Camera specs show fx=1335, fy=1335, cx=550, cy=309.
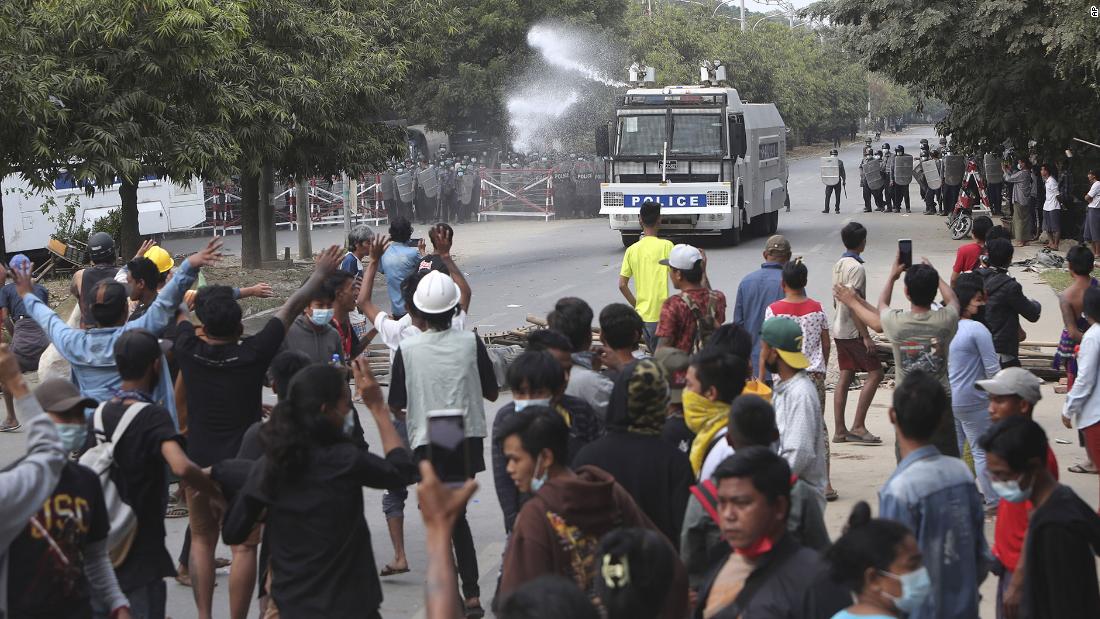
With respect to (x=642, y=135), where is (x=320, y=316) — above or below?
below

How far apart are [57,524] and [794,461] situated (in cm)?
292

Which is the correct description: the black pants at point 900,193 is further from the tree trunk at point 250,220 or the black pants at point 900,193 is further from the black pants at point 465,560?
the black pants at point 465,560

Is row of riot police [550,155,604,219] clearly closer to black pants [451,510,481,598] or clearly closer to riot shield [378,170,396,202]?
riot shield [378,170,396,202]

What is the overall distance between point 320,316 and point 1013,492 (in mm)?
4062

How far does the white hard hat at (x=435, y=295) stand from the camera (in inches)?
240

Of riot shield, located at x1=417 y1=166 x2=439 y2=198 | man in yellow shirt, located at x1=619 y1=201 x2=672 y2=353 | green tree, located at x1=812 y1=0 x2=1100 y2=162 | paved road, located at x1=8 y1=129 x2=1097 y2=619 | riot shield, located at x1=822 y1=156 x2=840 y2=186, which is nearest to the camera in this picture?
paved road, located at x1=8 y1=129 x2=1097 y2=619

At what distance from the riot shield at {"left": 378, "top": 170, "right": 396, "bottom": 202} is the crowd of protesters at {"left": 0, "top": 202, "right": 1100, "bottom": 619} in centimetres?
2744

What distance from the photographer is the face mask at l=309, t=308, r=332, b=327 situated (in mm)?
7316

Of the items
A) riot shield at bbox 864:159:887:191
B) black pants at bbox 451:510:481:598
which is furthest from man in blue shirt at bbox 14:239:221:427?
riot shield at bbox 864:159:887:191

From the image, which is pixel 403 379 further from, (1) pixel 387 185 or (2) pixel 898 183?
(1) pixel 387 185

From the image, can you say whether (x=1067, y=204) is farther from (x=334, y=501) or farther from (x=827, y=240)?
(x=334, y=501)

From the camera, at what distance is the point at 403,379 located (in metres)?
6.25

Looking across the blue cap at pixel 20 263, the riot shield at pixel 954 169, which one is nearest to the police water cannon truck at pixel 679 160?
the riot shield at pixel 954 169

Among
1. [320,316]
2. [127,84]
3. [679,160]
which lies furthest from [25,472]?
[679,160]
